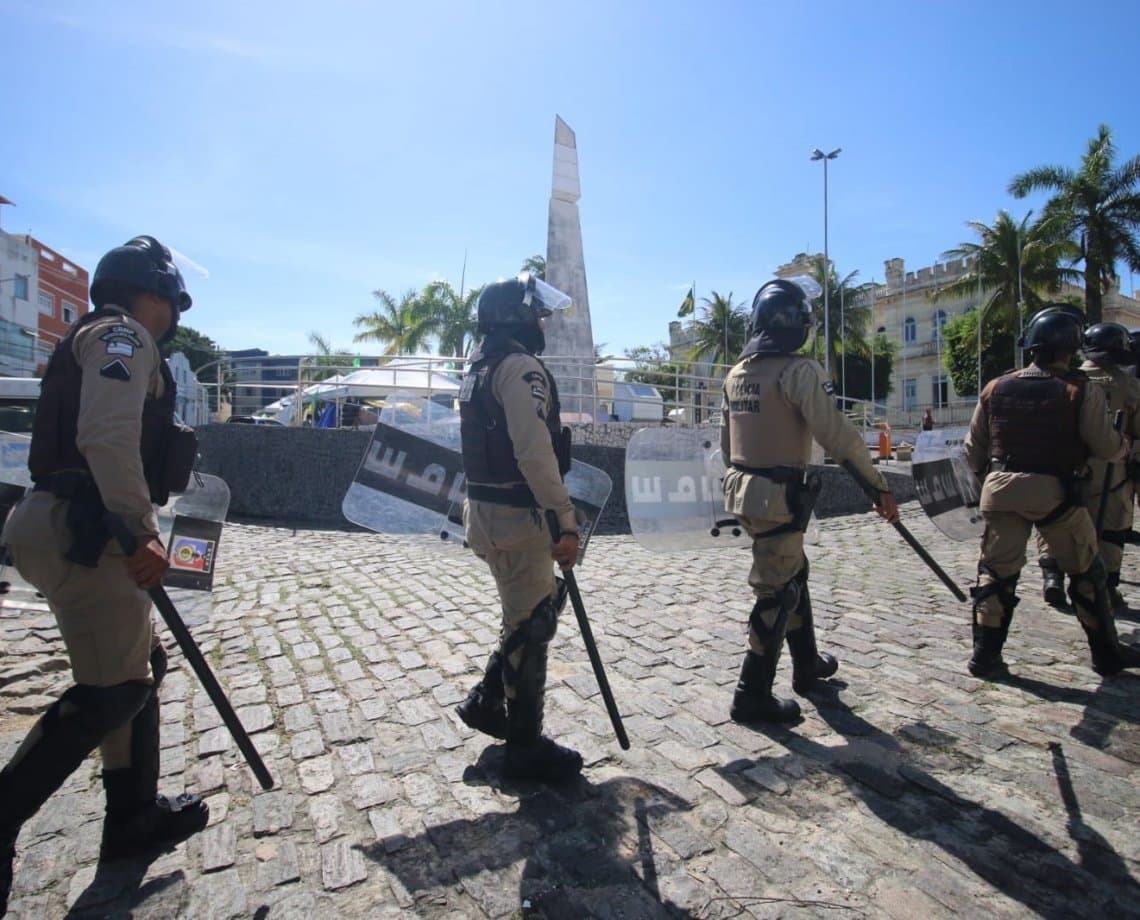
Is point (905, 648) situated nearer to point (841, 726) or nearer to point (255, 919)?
point (841, 726)

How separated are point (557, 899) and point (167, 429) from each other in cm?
196

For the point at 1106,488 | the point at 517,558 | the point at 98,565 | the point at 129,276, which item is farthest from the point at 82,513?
the point at 1106,488

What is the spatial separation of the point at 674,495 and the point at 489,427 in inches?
82.4

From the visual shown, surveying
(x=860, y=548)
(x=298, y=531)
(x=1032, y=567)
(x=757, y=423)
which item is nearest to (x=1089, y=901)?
(x=757, y=423)

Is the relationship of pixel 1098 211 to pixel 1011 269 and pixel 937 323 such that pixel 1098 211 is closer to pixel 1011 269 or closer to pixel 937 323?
pixel 1011 269

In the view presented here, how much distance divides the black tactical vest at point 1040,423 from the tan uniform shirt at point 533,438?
2692 mm

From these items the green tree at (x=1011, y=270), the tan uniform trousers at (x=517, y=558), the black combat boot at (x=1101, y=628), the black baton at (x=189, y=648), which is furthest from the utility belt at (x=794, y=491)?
the green tree at (x=1011, y=270)

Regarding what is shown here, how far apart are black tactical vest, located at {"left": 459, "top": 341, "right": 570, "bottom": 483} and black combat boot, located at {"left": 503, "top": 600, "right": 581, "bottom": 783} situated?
0.57 meters

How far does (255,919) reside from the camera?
6.48 ft

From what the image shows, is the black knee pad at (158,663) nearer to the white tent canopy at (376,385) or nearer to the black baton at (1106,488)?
the black baton at (1106,488)

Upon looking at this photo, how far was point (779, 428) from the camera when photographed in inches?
130

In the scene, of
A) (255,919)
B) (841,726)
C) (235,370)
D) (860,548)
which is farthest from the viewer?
(235,370)

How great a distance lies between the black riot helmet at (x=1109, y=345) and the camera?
16.3 feet

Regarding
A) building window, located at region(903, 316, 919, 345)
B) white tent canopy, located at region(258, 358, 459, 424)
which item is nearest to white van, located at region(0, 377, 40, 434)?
white tent canopy, located at region(258, 358, 459, 424)
